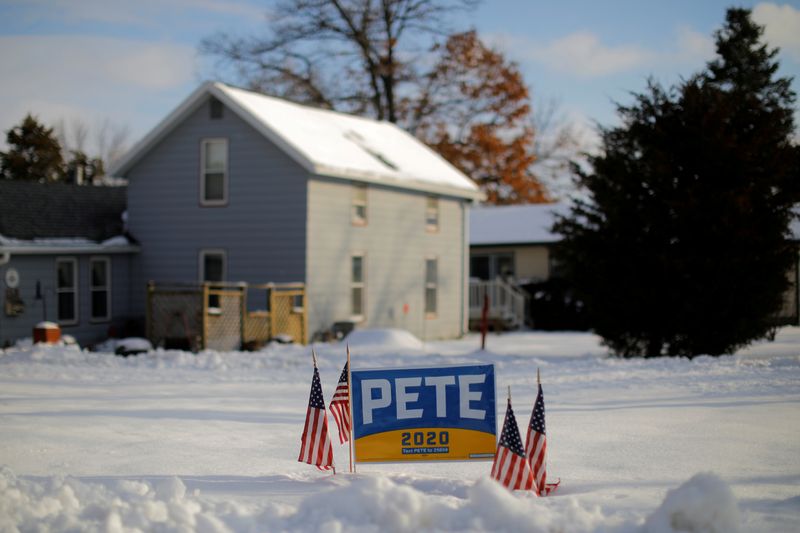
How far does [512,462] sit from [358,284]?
62.2ft

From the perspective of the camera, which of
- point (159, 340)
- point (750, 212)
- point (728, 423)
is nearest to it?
point (728, 423)

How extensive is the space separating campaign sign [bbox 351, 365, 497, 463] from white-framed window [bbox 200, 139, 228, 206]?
17623 mm

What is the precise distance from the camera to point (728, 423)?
11.5m

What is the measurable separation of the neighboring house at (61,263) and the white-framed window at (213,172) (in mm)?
2676

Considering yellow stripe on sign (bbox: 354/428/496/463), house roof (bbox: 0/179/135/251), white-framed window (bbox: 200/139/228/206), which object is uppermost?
white-framed window (bbox: 200/139/228/206)

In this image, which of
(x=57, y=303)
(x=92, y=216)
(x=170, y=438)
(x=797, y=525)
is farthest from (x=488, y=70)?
(x=797, y=525)

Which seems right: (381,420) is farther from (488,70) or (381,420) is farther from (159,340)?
(488,70)

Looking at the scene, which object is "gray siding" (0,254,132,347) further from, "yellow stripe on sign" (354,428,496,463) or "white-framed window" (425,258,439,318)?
"yellow stripe on sign" (354,428,496,463)

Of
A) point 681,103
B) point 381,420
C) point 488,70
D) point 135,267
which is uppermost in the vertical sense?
Answer: point 488,70

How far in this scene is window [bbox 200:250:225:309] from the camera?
2558cm

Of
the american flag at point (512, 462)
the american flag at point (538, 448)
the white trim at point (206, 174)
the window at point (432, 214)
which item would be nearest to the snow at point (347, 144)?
the window at point (432, 214)

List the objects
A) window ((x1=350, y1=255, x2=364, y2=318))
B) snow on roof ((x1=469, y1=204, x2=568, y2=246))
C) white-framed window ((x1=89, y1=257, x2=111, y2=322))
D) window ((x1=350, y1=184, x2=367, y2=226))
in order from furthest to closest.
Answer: snow on roof ((x1=469, y1=204, x2=568, y2=246)) → window ((x1=350, y1=255, x2=364, y2=318)) → window ((x1=350, y1=184, x2=367, y2=226)) → white-framed window ((x1=89, y1=257, x2=111, y2=322))

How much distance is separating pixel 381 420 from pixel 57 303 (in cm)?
1785

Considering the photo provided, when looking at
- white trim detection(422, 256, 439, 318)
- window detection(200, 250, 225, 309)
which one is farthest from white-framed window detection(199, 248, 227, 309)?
white trim detection(422, 256, 439, 318)
